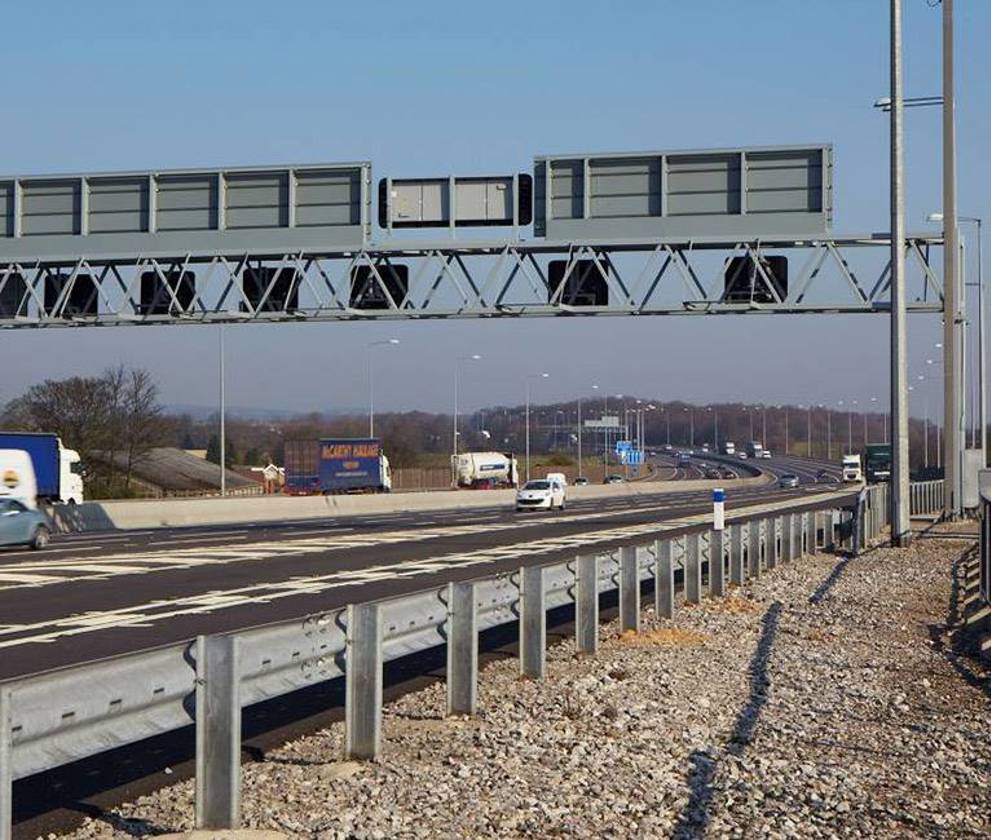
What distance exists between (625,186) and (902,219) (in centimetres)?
1059

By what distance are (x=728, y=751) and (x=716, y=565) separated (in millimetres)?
13782

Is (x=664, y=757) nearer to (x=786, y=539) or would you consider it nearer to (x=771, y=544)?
(x=771, y=544)

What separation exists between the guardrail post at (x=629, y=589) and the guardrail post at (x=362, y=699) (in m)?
8.07

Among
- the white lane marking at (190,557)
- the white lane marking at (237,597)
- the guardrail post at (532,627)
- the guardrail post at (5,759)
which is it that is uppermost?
the guardrail post at (5,759)

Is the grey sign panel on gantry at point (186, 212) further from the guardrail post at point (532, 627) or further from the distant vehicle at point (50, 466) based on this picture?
the guardrail post at point (532, 627)

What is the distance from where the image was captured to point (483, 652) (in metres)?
17.9

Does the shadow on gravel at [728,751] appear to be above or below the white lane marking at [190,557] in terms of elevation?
above

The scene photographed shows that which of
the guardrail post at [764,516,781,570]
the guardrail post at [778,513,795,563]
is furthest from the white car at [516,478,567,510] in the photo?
the guardrail post at [764,516,781,570]

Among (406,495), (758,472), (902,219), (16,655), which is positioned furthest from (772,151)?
(758,472)

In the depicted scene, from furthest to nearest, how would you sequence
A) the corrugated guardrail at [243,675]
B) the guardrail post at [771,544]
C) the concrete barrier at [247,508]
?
the concrete barrier at [247,508], the guardrail post at [771,544], the corrugated guardrail at [243,675]

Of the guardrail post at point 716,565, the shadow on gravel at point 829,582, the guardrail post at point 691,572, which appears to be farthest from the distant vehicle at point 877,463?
the guardrail post at point 691,572

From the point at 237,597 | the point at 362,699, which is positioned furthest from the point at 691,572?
the point at 362,699

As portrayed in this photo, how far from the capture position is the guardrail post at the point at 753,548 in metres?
29.1

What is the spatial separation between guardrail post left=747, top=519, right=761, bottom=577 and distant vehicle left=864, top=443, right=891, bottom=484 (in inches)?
A: 3621
